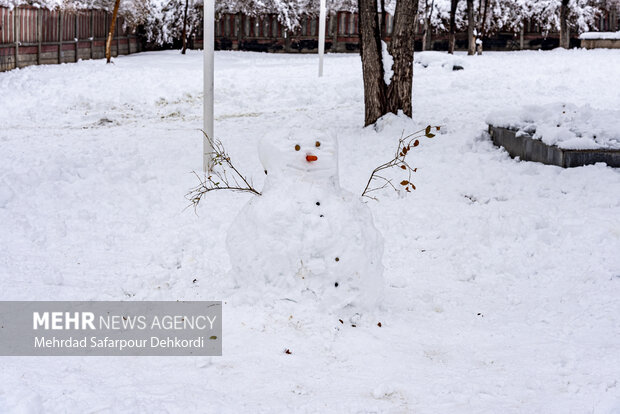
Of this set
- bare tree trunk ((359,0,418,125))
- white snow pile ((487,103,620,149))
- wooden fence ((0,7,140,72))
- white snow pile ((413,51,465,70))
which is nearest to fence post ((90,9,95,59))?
Answer: wooden fence ((0,7,140,72))

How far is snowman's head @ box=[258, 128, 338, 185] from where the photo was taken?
17.0ft

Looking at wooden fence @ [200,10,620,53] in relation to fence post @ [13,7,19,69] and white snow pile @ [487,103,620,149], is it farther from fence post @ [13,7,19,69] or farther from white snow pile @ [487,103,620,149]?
white snow pile @ [487,103,620,149]

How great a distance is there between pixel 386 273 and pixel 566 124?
4003 millimetres

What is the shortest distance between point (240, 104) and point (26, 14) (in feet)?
30.3

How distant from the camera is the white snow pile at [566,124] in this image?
8.64 meters

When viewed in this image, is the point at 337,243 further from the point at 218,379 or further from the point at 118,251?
the point at 118,251

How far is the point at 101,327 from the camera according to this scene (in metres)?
5.29

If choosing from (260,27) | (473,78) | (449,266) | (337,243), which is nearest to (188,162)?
(449,266)

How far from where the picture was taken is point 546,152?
29.3ft

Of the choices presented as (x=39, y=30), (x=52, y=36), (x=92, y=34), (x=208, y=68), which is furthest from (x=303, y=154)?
(x=92, y=34)

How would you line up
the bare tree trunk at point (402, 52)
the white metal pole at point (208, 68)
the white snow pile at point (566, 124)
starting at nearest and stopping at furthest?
1. the white snow pile at point (566, 124)
2. the white metal pole at point (208, 68)
3. the bare tree trunk at point (402, 52)

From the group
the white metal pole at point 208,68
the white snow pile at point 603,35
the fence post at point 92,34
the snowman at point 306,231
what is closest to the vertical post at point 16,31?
the fence post at point 92,34

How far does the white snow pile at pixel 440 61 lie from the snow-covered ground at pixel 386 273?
7.74 m

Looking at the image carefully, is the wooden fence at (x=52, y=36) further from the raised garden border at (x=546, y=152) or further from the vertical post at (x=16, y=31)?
the raised garden border at (x=546, y=152)
